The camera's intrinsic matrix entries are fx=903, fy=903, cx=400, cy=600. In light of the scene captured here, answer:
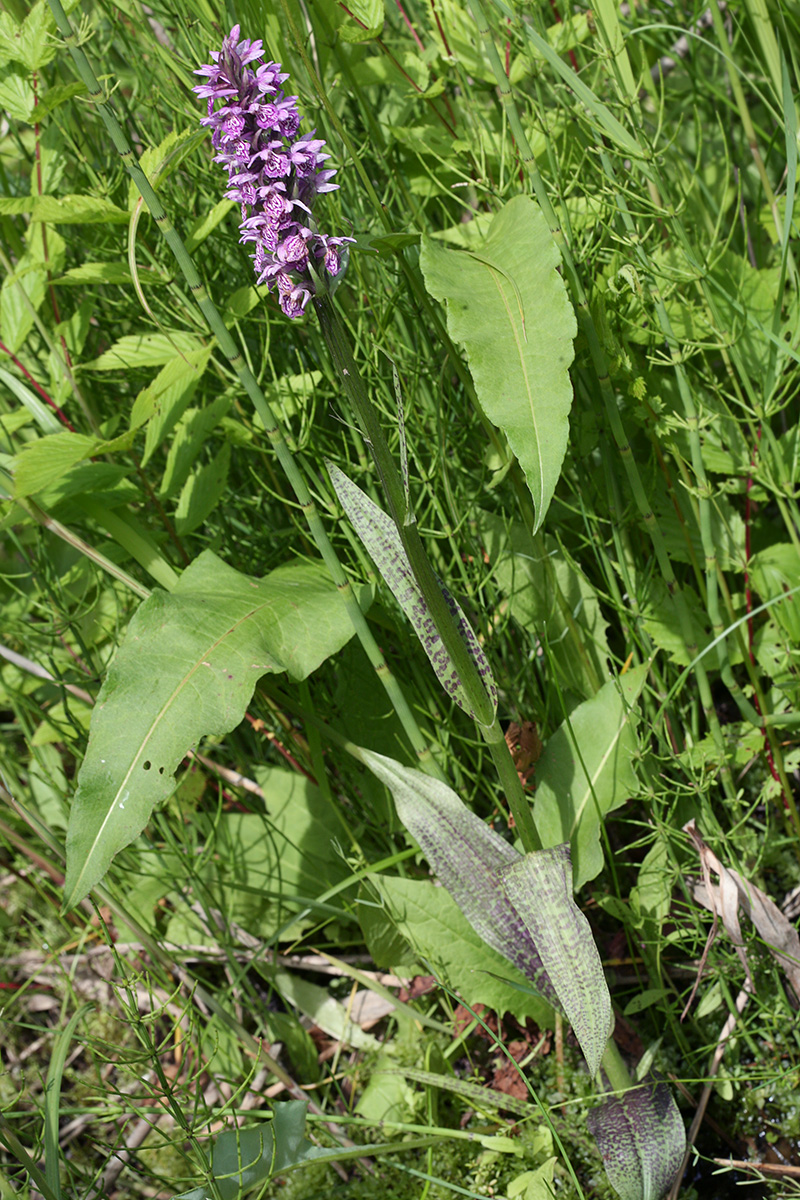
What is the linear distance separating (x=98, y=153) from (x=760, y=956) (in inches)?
64.8

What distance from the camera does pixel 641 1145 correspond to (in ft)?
3.41

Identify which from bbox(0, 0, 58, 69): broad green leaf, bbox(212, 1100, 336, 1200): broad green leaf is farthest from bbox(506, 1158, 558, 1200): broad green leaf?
bbox(0, 0, 58, 69): broad green leaf

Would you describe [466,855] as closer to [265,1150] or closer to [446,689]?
[446,689]

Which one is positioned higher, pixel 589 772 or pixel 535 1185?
pixel 589 772

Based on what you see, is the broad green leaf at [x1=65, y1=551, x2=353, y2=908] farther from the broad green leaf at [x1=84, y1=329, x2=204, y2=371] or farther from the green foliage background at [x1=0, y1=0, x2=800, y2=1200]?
the broad green leaf at [x1=84, y1=329, x2=204, y2=371]

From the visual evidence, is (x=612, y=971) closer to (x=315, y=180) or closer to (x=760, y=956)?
(x=760, y=956)

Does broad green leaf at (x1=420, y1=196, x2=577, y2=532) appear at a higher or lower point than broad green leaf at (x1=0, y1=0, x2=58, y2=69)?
lower

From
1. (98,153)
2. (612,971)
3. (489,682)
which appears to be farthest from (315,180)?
(612,971)

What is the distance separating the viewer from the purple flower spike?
2.34 ft

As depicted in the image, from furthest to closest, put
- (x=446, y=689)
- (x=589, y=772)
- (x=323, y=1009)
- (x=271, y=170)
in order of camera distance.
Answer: (x=323, y=1009), (x=589, y=772), (x=446, y=689), (x=271, y=170)

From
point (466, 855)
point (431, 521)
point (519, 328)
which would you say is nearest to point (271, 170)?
point (519, 328)

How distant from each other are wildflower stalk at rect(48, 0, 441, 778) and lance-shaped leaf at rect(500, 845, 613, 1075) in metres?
0.23

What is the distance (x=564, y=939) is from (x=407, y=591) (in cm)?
41

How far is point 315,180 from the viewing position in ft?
2.49
